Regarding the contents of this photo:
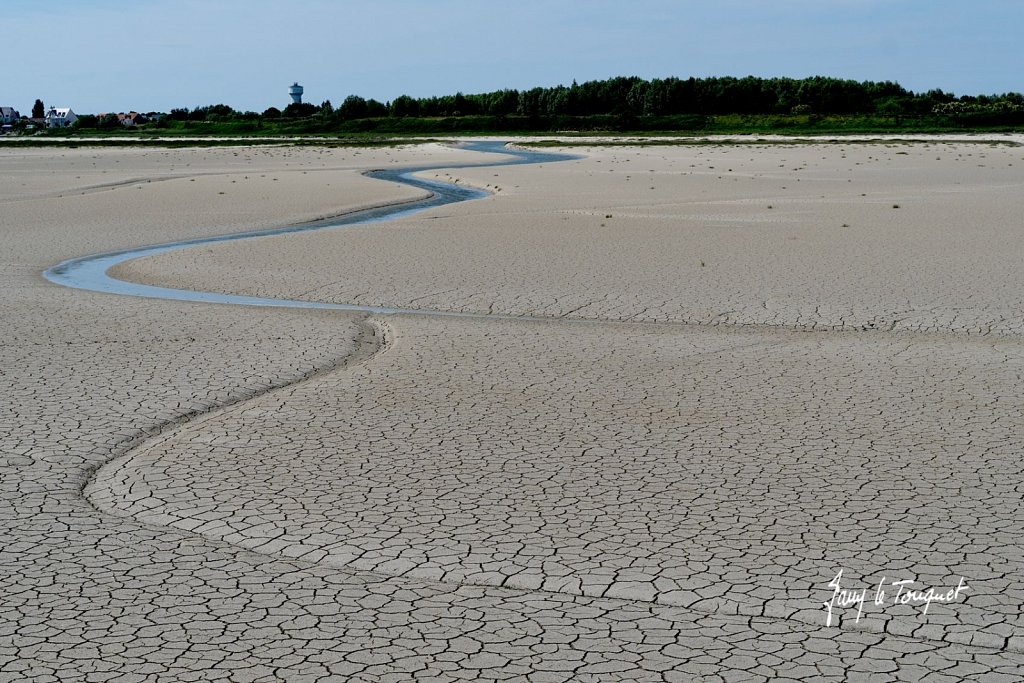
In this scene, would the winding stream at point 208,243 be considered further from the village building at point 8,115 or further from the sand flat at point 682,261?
the village building at point 8,115

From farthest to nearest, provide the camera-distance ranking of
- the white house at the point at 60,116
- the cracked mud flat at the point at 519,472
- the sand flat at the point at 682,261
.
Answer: the white house at the point at 60,116 → the sand flat at the point at 682,261 → the cracked mud flat at the point at 519,472

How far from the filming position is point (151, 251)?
13.3m

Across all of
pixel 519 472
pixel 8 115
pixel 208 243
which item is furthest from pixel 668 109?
pixel 8 115

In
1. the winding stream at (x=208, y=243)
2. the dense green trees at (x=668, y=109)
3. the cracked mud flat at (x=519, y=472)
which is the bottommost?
the cracked mud flat at (x=519, y=472)

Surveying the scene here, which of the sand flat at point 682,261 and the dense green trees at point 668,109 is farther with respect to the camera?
the dense green trees at point 668,109

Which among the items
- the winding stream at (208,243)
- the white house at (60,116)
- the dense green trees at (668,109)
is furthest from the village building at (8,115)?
the winding stream at (208,243)

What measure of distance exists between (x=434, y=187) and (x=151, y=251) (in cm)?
1109

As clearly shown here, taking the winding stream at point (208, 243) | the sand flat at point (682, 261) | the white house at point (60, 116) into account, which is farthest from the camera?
the white house at point (60, 116)

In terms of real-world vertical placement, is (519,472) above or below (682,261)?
below

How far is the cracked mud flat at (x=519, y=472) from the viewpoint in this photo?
3430 millimetres

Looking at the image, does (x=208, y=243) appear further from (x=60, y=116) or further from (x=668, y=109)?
(x=60, y=116)

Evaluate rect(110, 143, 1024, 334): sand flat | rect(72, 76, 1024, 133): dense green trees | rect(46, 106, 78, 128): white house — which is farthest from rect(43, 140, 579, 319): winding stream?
rect(46, 106, 78, 128): white house

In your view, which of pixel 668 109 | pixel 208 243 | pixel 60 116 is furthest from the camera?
pixel 60 116

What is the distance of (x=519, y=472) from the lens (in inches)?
→ 199
